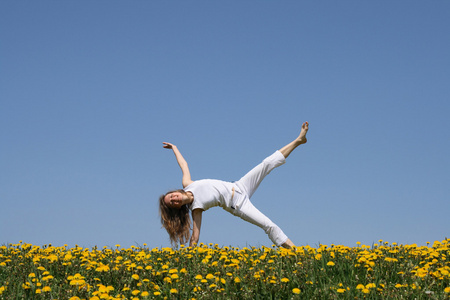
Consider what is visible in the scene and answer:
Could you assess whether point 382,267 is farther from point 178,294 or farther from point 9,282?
point 9,282

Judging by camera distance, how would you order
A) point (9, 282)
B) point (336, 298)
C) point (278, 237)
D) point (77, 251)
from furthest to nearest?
point (278, 237) < point (77, 251) < point (9, 282) < point (336, 298)

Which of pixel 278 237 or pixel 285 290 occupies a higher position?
pixel 278 237

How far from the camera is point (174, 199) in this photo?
31.5 feet

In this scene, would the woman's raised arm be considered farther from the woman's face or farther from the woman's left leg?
the woman's left leg

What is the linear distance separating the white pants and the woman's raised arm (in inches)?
42.8

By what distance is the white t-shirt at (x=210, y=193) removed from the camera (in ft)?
31.1

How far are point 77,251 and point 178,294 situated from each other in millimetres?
3444

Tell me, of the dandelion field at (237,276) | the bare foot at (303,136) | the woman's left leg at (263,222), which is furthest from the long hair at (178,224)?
the bare foot at (303,136)

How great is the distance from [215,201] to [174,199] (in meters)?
0.86

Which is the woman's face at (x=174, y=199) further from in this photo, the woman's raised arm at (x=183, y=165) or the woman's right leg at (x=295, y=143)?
the woman's right leg at (x=295, y=143)

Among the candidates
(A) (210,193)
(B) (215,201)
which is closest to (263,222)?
(B) (215,201)

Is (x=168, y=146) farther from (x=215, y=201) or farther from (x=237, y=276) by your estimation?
(x=237, y=276)

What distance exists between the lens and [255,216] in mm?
9672

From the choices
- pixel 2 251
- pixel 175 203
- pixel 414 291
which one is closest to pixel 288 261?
pixel 414 291
